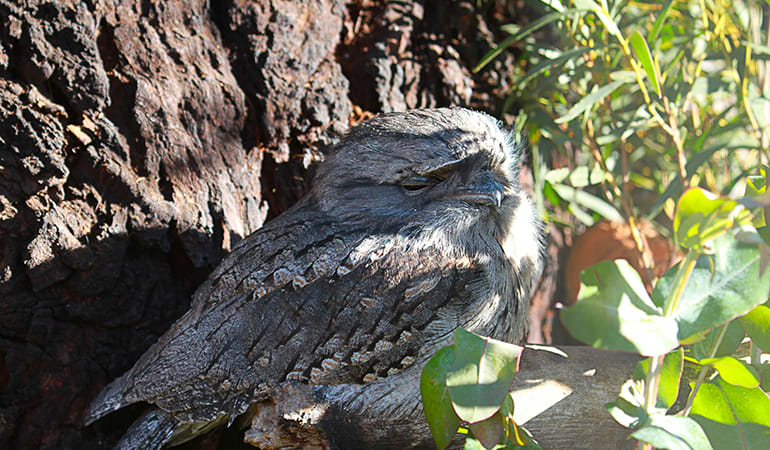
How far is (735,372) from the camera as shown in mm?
1048

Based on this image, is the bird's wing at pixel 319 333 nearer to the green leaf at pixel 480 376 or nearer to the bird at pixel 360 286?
the bird at pixel 360 286

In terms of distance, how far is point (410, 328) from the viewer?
1.55 metres

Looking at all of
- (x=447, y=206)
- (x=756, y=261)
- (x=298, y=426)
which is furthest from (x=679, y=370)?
(x=298, y=426)

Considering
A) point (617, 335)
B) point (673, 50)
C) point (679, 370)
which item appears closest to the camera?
point (617, 335)

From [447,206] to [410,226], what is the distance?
123 millimetres

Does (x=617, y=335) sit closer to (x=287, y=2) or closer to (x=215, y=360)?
(x=215, y=360)

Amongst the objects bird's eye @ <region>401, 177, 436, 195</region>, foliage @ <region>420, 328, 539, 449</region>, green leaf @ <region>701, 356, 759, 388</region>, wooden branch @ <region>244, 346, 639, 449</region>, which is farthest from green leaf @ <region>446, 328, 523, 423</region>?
bird's eye @ <region>401, 177, 436, 195</region>

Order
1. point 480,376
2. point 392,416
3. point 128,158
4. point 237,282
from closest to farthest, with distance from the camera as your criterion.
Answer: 1. point 480,376
2. point 392,416
3. point 237,282
4. point 128,158

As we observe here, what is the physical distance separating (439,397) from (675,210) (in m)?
0.92

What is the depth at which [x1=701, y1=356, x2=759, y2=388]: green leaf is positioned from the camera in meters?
1.03

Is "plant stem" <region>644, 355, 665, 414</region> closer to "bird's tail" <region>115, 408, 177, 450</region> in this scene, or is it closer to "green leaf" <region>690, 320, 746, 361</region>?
"green leaf" <region>690, 320, 746, 361</region>

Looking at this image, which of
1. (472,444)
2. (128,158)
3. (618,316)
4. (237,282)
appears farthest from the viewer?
(128,158)

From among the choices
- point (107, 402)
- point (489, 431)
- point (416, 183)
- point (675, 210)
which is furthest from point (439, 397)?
point (107, 402)

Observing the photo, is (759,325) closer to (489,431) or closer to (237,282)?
(489,431)
